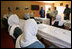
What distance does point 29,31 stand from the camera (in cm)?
111

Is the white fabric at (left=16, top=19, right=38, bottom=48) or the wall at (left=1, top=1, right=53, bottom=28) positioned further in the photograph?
the wall at (left=1, top=1, right=53, bottom=28)

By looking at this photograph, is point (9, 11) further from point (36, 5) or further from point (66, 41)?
point (66, 41)

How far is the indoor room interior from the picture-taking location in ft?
3.89

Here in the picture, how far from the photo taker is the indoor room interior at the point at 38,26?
3.89ft

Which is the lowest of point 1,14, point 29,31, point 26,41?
point 1,14

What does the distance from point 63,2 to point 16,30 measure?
11.2 feet

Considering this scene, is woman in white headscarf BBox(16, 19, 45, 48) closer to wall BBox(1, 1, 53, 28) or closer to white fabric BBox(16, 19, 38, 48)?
white fabric BBox(16, 19, 38, 48)

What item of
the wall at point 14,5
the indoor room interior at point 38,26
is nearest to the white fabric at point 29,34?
the indoor room interior at point 38,26

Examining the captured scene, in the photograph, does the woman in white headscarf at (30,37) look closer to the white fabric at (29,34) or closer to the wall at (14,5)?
the white fabric at (29,34)

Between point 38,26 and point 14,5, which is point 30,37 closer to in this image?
point 38,26

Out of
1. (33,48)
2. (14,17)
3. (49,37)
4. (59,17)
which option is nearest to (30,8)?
(59,17)

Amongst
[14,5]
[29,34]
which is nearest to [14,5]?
[14,5]

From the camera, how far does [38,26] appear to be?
289 cm

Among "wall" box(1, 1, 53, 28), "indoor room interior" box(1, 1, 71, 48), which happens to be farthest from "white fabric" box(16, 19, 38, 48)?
"wall" box(1, 1, 53, 28)
